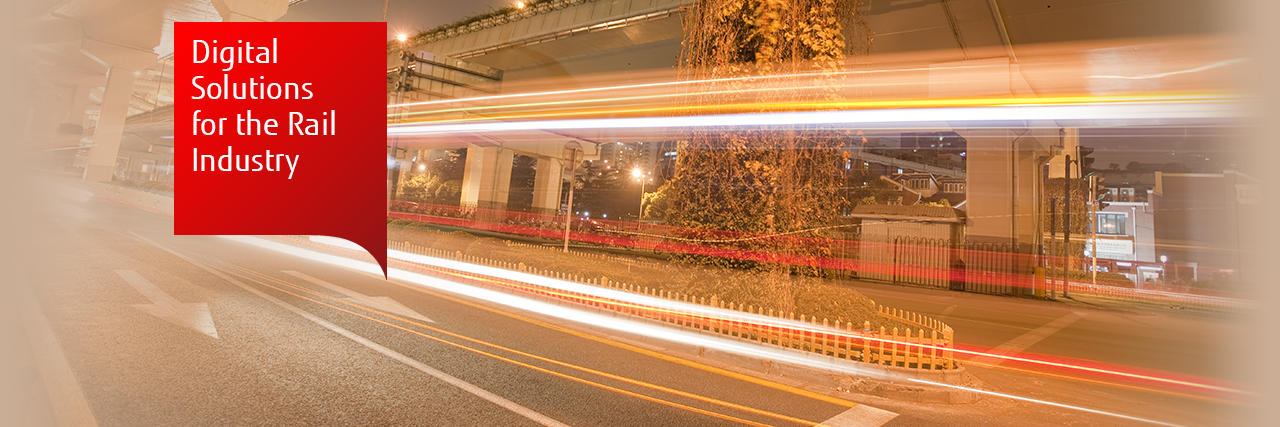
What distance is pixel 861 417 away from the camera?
15.8 feet

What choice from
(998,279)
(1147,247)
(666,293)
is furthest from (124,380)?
(1147,247)

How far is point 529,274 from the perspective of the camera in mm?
11578

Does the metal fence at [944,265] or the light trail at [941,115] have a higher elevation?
the light trail at [941,115]

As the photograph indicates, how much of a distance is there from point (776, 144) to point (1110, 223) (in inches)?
1800

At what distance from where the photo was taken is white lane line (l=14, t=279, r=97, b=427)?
3.75 metres

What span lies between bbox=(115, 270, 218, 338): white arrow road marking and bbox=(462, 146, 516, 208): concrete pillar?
73.1 ft

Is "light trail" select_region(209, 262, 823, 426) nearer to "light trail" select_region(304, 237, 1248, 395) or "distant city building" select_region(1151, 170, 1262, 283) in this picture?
"light trail" select_region(304, 237, 1248, 395)

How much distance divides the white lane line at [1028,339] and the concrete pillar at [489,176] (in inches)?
1003

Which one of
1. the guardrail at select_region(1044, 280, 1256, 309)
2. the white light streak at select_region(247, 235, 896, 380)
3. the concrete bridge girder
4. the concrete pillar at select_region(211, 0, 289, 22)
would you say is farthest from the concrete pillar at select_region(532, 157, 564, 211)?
the guardrail at select_region(1044, 280, 1256, 309)

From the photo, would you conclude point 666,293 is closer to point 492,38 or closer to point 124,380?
point 124,380

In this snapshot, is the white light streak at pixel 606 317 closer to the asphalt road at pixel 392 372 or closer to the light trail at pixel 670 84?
the asphalt road at pixel 392 372

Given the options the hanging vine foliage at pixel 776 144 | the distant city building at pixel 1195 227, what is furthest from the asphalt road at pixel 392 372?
the distant city building at pixel 1195 227

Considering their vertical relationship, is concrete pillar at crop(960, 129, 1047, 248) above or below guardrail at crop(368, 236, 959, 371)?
above

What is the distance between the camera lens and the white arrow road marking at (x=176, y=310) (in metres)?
6.61
